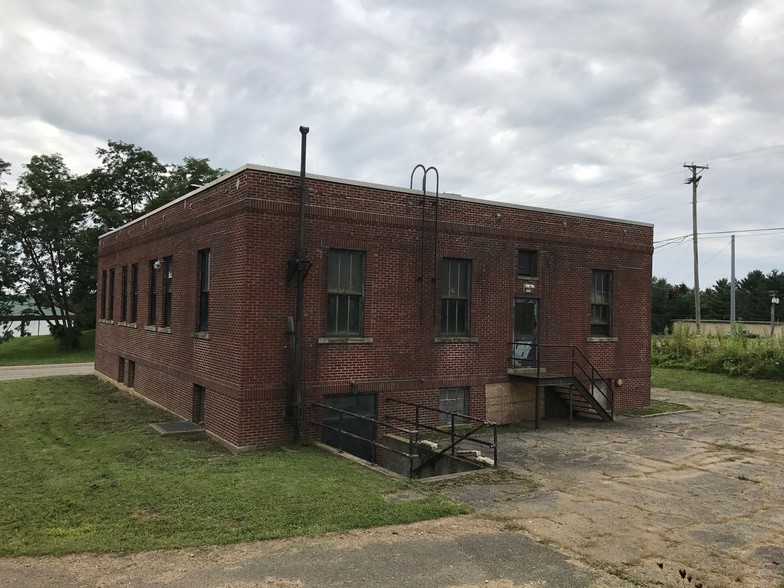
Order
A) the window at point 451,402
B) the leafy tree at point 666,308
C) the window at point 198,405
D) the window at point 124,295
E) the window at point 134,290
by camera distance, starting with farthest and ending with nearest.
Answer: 1. the leafy tree at point 666,308
2. the window at point 124,295
3. the window at point 134,290
4. the window at point 451,402
5. the window at point 198,405

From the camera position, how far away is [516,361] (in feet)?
54.5

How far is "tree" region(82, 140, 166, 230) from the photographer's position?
43.2 meters

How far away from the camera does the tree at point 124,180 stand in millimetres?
43156

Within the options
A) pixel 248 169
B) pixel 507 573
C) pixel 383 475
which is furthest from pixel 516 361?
pixel 507 573

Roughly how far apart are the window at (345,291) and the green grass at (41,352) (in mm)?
27979

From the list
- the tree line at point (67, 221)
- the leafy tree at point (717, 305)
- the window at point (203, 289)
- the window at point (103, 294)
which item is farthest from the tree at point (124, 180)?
the leafy tree at point (717, 305)

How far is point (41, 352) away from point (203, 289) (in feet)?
105

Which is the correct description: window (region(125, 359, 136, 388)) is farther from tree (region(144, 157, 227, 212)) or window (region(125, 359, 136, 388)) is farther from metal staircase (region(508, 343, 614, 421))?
tree (region(144, 157, 227, 212))

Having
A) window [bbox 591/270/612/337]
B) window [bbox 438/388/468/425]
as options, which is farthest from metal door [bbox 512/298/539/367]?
window [bbox 591/270/612/337]

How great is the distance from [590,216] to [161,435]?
1302cm

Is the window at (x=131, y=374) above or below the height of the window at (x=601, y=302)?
below

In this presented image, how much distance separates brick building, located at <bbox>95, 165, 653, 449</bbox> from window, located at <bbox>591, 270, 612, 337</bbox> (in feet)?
0.17

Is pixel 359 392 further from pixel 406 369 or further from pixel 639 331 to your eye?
pixel 639 331

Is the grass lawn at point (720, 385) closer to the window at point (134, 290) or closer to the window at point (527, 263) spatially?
the window at point (527, 263)
